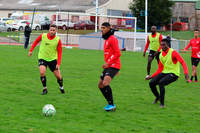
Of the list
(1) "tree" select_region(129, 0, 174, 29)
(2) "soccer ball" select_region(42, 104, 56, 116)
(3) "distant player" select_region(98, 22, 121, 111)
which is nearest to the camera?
(2) "soccer ball" select_region(42, 104, 56, 116)

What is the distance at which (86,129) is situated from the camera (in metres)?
7.62

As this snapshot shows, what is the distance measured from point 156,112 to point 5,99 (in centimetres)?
377

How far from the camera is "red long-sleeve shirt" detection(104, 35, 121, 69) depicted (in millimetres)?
9281

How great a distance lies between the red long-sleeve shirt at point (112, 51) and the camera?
928 centimetres

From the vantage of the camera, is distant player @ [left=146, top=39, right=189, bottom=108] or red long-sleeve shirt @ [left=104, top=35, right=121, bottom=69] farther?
distant player @ [left=146, top=39, right=189, bottom=108]

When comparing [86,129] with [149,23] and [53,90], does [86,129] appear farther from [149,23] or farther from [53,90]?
[149,23]

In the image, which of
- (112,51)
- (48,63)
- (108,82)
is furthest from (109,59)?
(48,63)

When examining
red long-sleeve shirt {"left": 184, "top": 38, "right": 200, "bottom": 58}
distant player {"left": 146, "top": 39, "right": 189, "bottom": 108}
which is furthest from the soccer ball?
red long-sleeve shirt {"left": 184, "top": 38, "right": 200, "bottom": 58}

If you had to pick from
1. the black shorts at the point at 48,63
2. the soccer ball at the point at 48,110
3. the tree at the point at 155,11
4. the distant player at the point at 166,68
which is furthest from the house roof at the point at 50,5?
the soccer ball at the point at 48,110

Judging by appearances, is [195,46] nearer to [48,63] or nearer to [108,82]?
[48,63]

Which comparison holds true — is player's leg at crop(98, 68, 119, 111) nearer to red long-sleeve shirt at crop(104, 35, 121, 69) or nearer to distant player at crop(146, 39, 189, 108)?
red long-sleeve shirt at crop(104, 35, 121, 69)

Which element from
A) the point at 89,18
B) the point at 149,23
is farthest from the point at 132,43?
the point at 149,23

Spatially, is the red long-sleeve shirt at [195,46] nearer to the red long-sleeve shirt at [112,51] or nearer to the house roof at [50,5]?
the red long-sleeve shirt at [112,51]

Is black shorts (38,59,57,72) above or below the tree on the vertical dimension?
below
